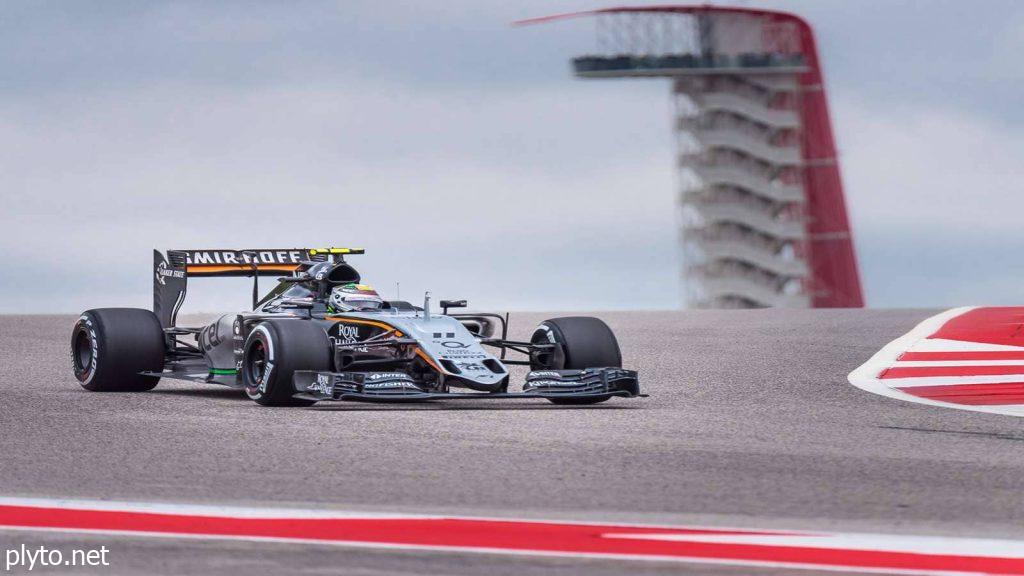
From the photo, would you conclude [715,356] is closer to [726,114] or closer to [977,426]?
[977,426]

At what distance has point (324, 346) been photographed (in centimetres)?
1270

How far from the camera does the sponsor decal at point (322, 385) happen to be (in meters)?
12.3

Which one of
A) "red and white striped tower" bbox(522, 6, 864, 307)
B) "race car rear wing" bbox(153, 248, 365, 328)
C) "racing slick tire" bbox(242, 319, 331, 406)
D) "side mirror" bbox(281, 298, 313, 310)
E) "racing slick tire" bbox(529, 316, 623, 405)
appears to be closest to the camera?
"racing slick tire" bbox(242, 319, 331, 406)

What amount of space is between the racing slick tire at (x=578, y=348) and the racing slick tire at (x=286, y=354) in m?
2.03

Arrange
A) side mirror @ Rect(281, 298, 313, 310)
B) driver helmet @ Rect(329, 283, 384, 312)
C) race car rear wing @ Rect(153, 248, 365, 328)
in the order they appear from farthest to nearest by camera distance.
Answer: race car rear wing @ Rect(153, 248, 365, 328) → side mirror @ Rect(281, 298, 313, 310) → driver helmet @ Rect(329, 283, 384, 312)

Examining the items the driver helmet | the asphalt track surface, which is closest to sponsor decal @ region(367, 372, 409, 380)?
the asphalt track surface

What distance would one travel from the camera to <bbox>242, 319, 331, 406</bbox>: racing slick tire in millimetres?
12516

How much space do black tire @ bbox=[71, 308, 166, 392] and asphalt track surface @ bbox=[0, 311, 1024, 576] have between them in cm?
39

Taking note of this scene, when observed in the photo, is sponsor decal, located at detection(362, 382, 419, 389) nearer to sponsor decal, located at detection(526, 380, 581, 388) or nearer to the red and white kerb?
sponsor decal, located at detection(526, 380, 581, 388)

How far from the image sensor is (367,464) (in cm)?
898

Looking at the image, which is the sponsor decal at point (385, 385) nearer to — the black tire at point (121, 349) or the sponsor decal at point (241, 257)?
the black tire at point (121, 349)

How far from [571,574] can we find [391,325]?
7.51 m

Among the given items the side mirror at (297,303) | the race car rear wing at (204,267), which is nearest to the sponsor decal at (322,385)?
the side mirror at (297,303)

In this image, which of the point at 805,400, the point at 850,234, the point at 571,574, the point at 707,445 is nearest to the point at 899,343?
the point at 805,400
